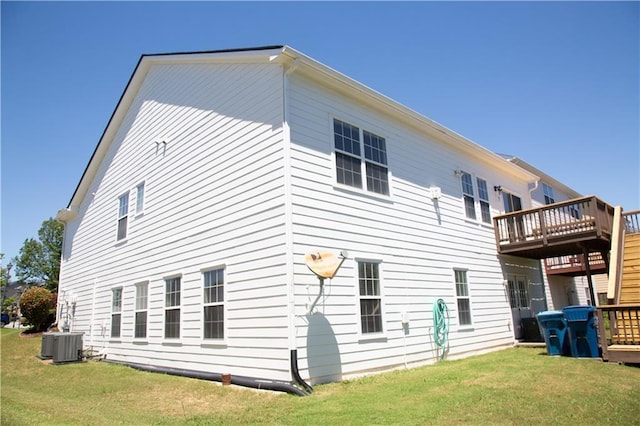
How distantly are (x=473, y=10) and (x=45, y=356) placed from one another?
1665 centimetres

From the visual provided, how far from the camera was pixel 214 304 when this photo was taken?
9266mm

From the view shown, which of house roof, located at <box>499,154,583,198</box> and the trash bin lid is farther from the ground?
house roof, located at <box>499,154,583,198</box>

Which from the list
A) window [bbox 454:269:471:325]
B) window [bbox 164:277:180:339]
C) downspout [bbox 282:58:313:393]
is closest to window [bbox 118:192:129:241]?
window [bbox 164:277:180:339]

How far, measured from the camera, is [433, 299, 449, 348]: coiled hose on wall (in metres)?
10.6

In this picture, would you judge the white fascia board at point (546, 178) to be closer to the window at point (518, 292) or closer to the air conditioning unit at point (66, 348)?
the window at point (518, 292)

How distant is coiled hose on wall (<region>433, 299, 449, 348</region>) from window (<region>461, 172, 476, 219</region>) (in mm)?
3791

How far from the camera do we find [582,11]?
11.3 meters

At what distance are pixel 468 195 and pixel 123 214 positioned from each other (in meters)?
11.5

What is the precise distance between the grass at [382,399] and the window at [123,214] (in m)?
5.33

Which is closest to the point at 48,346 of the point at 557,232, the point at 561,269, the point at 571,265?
the point at 557,232

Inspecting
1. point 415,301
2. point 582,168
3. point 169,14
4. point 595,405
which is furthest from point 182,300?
point 582,168

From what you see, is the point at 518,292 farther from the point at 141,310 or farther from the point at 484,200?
the point at 141,310

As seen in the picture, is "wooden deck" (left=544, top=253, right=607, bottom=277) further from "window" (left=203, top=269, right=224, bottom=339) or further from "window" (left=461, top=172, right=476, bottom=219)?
"window" (left=203, top=269, right=224, bottom=339)

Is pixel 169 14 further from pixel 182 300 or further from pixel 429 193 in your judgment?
pixel 429 193
